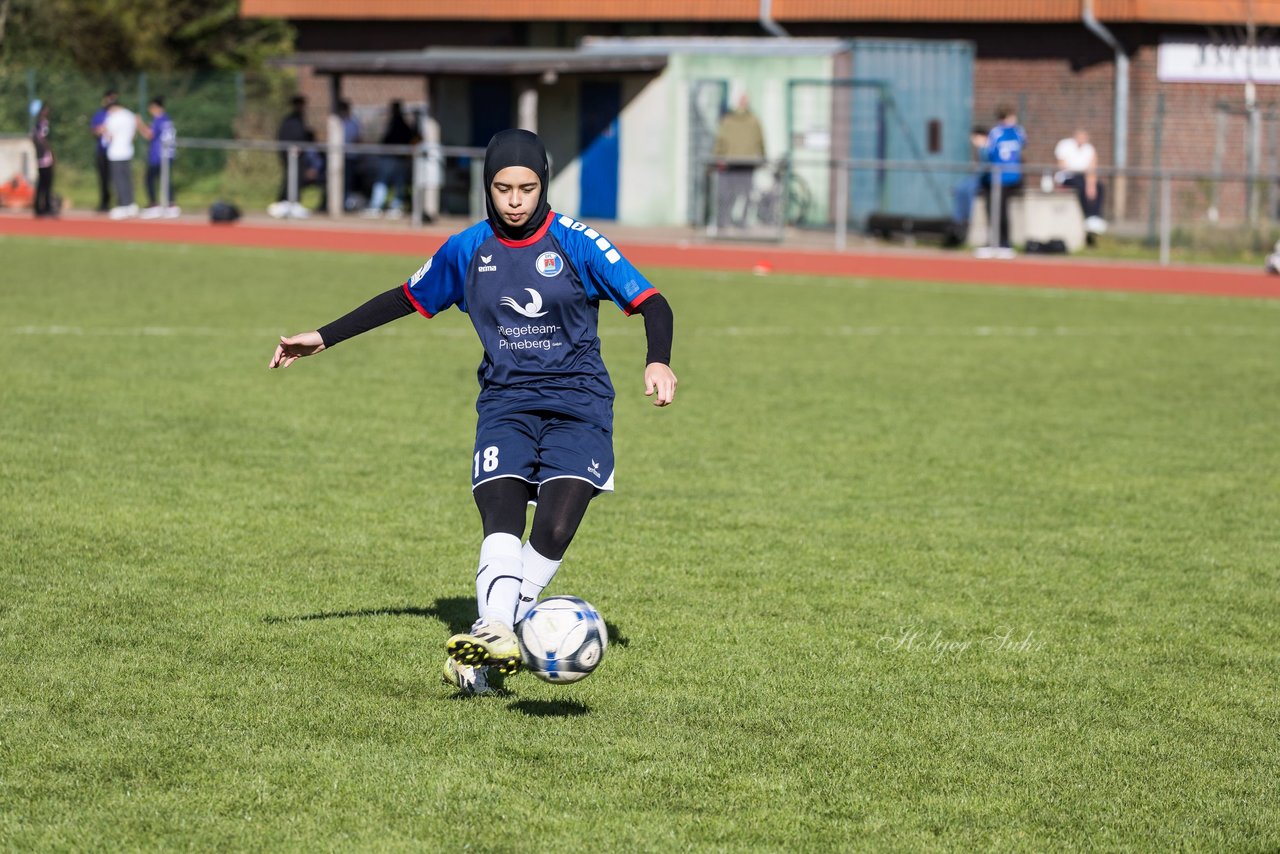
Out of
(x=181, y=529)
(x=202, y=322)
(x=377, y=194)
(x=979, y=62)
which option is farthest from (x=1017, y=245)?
(x=181, y=529)

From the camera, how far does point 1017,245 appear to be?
88.4ft

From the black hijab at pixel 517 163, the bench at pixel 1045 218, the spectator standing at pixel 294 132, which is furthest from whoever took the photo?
the spectator standing at pixel 294 132

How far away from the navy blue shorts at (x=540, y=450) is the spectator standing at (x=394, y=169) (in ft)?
84.8

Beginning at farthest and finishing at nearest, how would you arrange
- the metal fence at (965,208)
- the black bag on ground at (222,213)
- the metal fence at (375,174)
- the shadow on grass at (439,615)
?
the metal fence at (375,174), the black bag on ground at (222,213), the metal fence at (965,208), the shadow on grass at (439,615)

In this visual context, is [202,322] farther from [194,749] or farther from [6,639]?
[194,749]

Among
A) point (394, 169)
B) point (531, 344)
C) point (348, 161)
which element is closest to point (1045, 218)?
point (394, 169)

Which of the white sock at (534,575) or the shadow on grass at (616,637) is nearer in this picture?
the white sock at (534,575)

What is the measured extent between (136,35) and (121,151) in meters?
16.8

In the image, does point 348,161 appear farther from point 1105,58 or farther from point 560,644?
point 560,644

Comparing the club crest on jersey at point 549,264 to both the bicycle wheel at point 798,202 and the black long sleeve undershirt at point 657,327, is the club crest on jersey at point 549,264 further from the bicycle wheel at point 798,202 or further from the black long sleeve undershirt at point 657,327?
the bicycle wheel at point 798,202

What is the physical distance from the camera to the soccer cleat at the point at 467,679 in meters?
5.50

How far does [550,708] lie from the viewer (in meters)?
5.52

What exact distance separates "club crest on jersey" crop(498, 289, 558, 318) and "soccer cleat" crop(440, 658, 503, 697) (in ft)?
3.72

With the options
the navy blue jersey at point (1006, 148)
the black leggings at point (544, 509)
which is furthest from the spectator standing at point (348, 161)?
the black leggings at point (544, 509)
